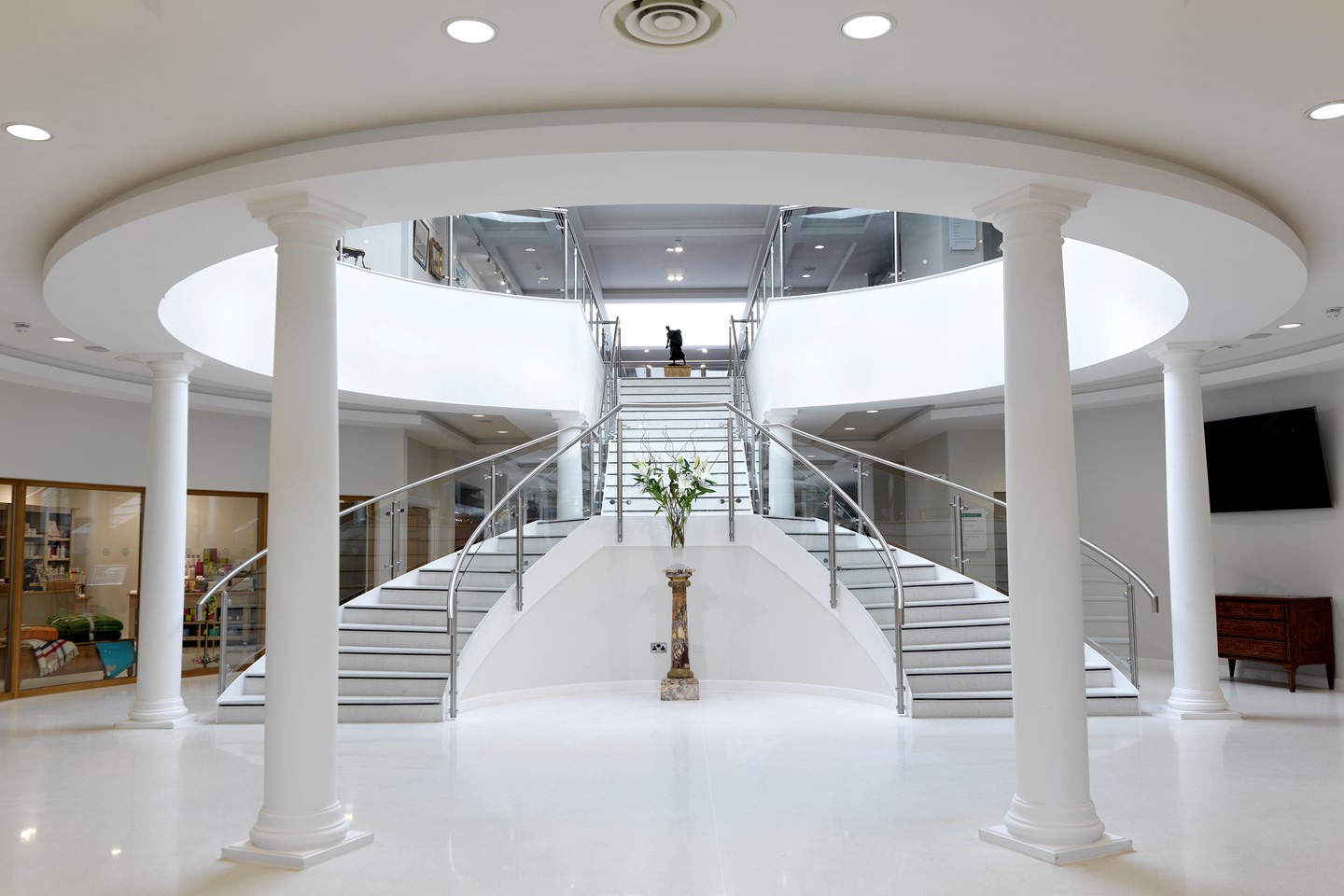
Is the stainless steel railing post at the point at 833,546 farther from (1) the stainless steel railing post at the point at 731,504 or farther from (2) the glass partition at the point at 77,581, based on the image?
(2) the glass partition at the point at 77,581

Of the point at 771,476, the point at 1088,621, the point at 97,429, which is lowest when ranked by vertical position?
the point at 1088,621

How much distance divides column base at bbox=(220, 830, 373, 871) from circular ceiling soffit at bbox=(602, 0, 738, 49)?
11.8ft

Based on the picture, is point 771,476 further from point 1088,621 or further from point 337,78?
point 337,78

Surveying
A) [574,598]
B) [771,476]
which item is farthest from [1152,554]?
[574,598]

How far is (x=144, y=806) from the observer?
546 centimetres

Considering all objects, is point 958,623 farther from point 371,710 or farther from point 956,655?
point 371,710

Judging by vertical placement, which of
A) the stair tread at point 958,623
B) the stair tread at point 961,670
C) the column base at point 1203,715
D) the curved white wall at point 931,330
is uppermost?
the curved white wall at point 931,330

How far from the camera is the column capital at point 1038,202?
458 cm

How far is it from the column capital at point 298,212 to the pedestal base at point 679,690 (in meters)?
5.63

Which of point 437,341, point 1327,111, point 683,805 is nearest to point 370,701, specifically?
point 683,805

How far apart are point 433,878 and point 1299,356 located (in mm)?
8706

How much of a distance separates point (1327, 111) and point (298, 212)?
4423 mm

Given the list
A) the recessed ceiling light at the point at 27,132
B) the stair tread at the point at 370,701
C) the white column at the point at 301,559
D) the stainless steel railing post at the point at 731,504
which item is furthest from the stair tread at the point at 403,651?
the recessed ceiling light at the point at 27,132

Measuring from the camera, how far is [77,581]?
1062cm
